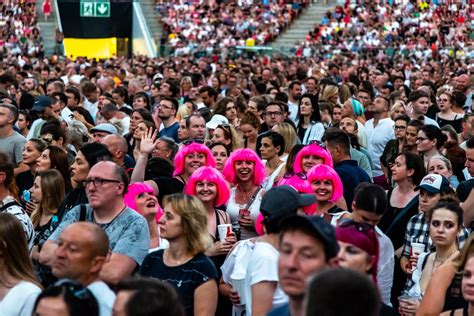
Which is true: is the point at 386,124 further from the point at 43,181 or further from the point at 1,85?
the point at 1,85

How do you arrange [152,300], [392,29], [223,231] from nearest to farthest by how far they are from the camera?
[152,300]
[223,231]
[392,29]

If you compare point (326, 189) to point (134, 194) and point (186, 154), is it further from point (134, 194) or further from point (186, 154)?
point (186, 154)

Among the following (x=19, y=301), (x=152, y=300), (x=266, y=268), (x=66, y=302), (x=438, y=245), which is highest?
(x=152, y=300)

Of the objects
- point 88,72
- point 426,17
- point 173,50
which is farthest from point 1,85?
point 426,17

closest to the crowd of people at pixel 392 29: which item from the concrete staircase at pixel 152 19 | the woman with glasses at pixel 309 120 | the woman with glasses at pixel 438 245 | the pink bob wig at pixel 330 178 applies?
the concrete staircase at pixel 152 19

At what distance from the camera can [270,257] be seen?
17.5ft

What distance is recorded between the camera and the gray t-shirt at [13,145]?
10.3 metres

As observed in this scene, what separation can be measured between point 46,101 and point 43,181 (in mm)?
4697

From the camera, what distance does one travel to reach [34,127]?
457 inches

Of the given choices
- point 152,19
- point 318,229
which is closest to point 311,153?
point 318,229

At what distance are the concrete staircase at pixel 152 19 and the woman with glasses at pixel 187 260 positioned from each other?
3531 centimetres

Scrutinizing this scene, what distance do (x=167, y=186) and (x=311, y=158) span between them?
3.95 feet

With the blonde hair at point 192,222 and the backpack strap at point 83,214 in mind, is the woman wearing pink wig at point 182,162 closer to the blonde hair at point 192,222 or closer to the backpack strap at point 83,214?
the backpack strap at point 83,214

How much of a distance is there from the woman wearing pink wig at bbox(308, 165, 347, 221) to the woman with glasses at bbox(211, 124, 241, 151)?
3.06m
